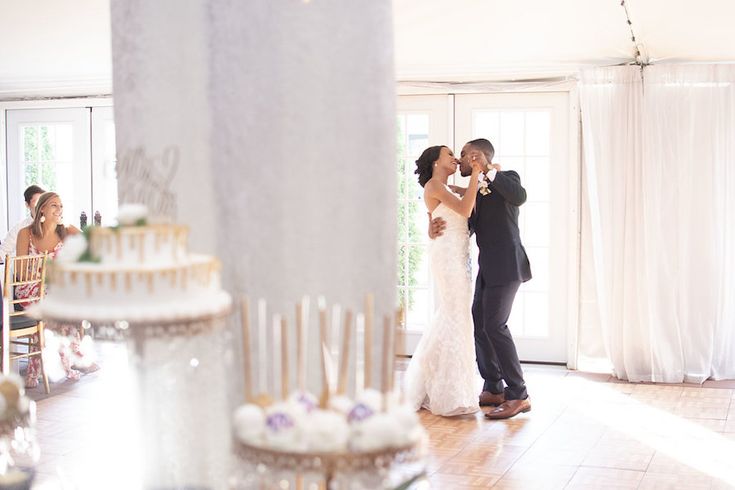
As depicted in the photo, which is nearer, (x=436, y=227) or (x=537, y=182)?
(x=436, y=227)

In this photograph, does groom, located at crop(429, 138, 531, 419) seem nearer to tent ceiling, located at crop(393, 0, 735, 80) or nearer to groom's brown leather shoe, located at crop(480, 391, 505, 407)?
groom's brown leather shoe, located at crop(480, 391, 505, 407)

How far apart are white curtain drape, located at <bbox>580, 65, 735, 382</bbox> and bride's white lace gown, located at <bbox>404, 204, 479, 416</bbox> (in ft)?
5.26

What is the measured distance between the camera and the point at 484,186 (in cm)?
588

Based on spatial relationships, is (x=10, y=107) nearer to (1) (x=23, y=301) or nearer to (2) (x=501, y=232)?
(1) (x=23, y=301)

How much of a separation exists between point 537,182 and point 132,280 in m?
5.72

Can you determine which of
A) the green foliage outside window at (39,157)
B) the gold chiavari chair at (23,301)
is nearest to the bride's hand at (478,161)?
the gold chiavari chair at (23,301)

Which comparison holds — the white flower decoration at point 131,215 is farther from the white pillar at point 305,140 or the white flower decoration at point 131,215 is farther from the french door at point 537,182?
the french door at point 537,182

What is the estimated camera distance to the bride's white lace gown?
229 inches

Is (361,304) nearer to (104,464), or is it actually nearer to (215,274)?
(215,274)

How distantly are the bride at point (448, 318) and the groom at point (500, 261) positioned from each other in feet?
0.31

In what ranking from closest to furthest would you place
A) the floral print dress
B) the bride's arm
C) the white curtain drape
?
the bride's arm
the floral print dress
the white curtain drape

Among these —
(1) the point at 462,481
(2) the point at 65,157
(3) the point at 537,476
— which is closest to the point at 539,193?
(3) the point at 537,476

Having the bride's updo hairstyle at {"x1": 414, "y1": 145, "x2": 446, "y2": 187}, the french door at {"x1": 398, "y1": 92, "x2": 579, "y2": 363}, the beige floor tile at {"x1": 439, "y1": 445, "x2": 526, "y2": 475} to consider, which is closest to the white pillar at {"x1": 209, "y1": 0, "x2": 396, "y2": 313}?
the beige floor tile at {"x1": 439, "y1": 445, "x2": 526, "y2": 475}

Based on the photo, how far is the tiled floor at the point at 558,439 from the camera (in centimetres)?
452
